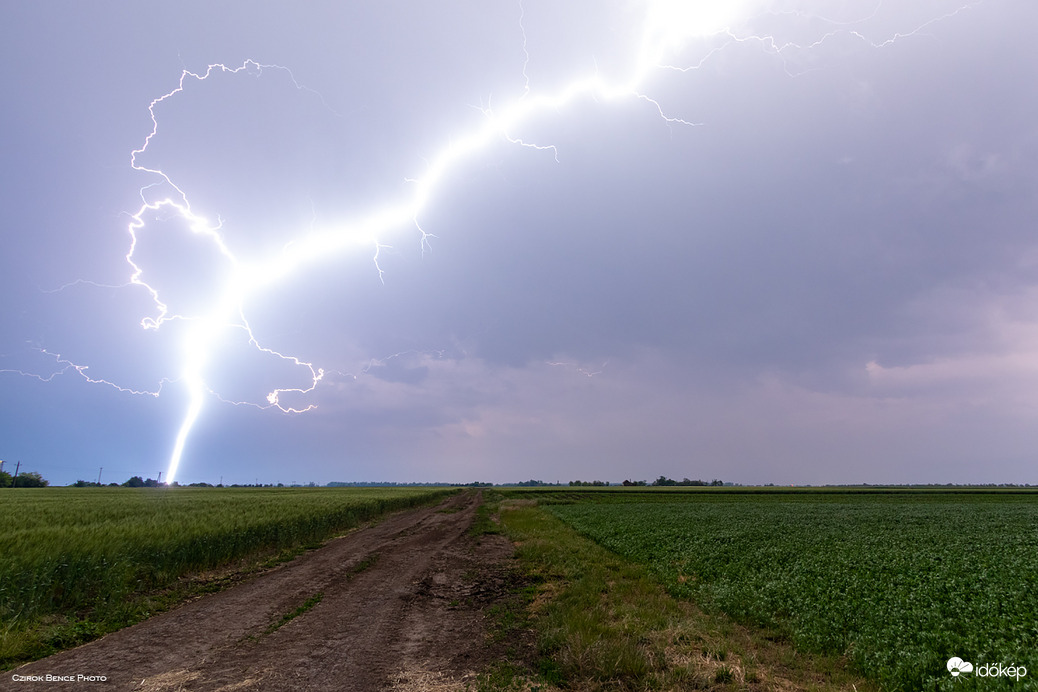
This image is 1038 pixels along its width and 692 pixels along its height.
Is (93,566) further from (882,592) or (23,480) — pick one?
(23,480)

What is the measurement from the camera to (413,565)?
18.1 metres

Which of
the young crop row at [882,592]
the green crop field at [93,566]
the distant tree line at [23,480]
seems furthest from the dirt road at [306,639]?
the distant tree line at [23,480]

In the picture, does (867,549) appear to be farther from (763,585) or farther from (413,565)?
(413,565)

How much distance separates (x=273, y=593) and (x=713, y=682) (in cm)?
1275

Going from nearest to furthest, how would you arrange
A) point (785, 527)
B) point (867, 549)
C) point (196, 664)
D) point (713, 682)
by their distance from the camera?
point (713, 682) < point (196, 664) < point (867, 549) < point (785, 527)

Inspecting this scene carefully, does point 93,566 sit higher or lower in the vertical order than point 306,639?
higher

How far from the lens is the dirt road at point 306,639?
24.6 feet

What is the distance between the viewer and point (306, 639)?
937cm

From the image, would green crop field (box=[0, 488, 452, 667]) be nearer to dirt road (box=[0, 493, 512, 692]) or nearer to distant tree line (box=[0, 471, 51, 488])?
dirt road (box=[0, 493, 512, 692])

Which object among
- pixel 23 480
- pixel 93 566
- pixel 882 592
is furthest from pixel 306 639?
pixel 23 480

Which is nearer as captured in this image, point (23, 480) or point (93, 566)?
point (93, 566)

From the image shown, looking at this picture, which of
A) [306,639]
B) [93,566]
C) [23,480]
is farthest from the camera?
[23,480]

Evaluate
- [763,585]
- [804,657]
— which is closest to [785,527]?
[763,585]

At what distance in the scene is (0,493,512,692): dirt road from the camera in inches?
295
